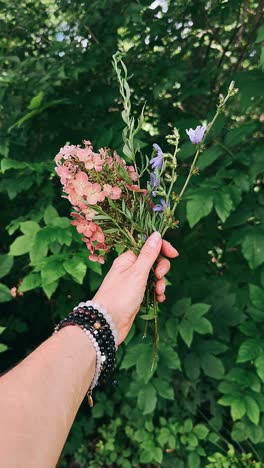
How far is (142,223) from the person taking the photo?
1174mm

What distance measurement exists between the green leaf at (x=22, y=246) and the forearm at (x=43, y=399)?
3.21 ft

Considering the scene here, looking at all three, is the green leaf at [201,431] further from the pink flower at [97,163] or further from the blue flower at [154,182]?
the pink flower at [97,163]

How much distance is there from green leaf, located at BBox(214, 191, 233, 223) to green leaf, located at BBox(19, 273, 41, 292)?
3.04ft

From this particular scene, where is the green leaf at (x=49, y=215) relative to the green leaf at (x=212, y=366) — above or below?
above

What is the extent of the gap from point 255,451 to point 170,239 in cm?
137

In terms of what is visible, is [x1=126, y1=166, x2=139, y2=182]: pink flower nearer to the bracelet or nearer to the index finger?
the index finger

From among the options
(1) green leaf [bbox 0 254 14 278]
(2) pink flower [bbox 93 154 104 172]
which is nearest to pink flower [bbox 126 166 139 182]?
(2) pink flower [bbox 93 154 104 172]

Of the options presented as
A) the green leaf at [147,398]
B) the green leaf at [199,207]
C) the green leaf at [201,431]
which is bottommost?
the green leaf at [201,431]

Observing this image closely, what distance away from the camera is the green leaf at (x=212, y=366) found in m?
2.14

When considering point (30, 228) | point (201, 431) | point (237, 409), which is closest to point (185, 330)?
point (237, 409)

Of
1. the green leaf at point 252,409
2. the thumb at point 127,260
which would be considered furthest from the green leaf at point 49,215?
the green leaf at point 252,409

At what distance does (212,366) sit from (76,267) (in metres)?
0.96

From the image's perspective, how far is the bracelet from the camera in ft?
3.78

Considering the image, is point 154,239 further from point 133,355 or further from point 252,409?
point 252,409
